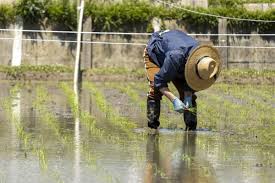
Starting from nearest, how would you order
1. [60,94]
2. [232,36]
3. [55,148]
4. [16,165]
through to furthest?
[16,165]
[55,148]
[60,94]
[232,36]

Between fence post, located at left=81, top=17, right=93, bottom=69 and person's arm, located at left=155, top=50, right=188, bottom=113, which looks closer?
person's arm, located at left=155, top=50, right=188, bottom=113

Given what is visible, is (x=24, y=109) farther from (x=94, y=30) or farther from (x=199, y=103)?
(x=94, y=30)

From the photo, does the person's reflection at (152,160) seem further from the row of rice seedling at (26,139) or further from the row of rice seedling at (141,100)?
the row of rice seedling at (141,100)

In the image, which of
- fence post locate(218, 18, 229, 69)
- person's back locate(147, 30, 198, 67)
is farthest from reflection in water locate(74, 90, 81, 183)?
fence post locate(218, 18, 229, 69)

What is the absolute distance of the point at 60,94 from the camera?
15.3 metres

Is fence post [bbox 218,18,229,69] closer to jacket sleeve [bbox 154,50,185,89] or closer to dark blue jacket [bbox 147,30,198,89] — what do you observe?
dark blue jacket [bbox 147,30,198,89]

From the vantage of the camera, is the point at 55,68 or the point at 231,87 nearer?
the point at 231,87

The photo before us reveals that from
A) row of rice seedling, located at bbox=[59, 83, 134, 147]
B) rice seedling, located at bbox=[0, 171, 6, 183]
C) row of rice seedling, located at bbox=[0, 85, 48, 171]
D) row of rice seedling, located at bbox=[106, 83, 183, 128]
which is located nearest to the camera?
rice seedling, located at bbox=[0, 171, 6, 183]

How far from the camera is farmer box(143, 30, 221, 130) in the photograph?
963 cm

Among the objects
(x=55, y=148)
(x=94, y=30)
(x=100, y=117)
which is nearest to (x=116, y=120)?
(x=100, y=117)

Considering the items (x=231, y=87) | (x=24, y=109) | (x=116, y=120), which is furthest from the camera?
(x=231, y=87)

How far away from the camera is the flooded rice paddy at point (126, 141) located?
714cm

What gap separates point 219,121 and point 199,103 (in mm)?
2440

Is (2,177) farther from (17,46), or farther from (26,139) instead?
(17,46)
